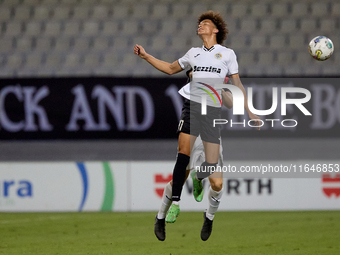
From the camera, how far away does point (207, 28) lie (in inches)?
209

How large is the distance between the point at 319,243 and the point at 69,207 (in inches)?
177

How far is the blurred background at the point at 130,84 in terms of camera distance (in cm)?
959

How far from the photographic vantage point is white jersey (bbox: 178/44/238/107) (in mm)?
5180

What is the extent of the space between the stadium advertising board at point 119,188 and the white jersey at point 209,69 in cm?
430

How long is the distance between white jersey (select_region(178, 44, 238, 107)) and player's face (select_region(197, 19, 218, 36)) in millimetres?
151

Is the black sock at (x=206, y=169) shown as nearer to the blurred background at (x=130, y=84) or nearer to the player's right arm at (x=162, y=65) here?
the player's right arm at (x=162, y=65)

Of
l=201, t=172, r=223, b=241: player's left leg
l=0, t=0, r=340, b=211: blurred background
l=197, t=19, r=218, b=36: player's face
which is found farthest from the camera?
l=0, t=0, r=340, b=211: blurred background

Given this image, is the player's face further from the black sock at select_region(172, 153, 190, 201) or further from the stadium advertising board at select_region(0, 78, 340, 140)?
the stadium advertising board at select_region(0, 78, 340, 140)

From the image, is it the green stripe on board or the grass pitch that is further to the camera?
the green stripe on board

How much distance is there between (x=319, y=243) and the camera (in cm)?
711

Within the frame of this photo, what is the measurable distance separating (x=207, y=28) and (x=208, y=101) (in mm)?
729

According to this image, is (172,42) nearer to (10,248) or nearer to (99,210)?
(99,210)

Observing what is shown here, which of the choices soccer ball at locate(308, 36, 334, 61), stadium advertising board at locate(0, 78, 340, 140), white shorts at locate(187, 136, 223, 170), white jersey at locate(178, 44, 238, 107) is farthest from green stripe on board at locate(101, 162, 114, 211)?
soccer ball at locate(308, 36, 334, 61)

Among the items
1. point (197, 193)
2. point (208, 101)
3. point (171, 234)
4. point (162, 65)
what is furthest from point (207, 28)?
point (171, 234)
